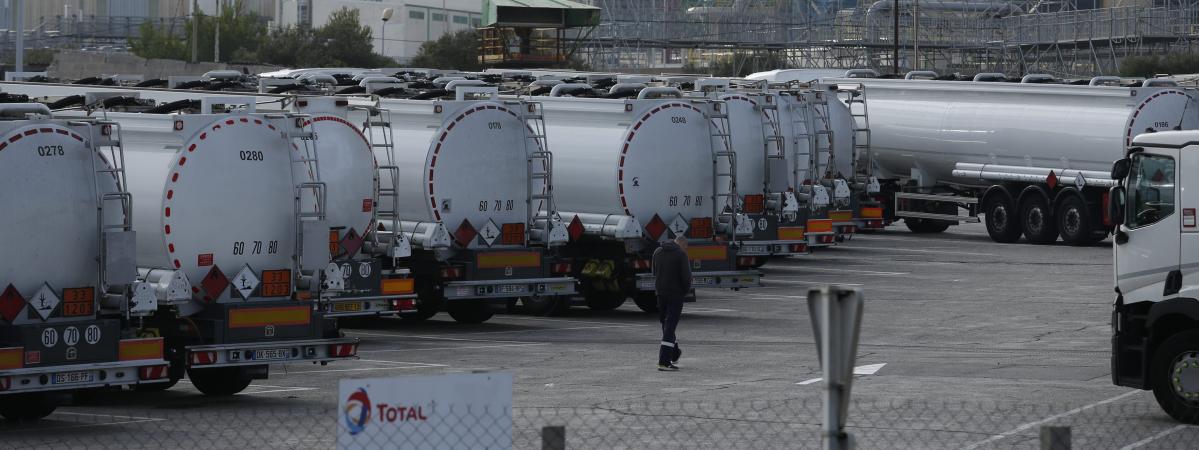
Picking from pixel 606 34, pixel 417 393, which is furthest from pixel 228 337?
pixel 606 34

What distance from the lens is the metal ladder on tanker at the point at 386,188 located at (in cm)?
1978

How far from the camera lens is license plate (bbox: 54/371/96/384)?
13844mm

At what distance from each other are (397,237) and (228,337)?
480cm

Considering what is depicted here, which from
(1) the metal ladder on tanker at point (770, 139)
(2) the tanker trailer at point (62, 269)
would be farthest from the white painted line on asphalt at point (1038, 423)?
(1) the metal ladder on tanker at point (770, 139)

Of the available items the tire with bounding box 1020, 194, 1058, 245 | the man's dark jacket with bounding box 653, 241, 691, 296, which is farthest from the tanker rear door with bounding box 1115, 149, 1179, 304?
the tire with bounding box 1020, 194, 1058, 245

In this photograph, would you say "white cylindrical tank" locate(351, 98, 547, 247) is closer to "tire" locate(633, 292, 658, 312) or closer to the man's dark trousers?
"tire" locate(633, 292, 658, 312)

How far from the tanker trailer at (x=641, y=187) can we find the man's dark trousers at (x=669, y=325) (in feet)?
16.0

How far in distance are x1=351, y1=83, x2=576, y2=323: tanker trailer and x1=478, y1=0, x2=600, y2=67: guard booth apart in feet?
139

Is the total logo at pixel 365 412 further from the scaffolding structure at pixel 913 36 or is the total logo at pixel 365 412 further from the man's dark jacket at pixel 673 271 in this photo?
the scaffolding structure at pixel 913 36

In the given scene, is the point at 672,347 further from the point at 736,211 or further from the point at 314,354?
the point at 736,211

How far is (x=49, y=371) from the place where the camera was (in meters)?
13.8

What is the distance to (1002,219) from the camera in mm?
36031

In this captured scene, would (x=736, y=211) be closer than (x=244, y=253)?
No

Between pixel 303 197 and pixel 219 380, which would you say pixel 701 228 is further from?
pixel 219 380
